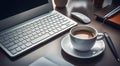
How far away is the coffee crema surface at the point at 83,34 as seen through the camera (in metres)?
0.68

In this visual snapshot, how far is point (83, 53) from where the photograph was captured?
67 centimetres

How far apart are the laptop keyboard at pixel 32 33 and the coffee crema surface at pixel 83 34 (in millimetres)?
96

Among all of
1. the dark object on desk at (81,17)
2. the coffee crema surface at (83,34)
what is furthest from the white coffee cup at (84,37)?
the dark object on desk at (81,17)

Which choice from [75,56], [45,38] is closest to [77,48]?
[75,56]

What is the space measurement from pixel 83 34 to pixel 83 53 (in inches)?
2.7

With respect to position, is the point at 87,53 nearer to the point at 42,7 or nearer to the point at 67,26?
the point at 67,26

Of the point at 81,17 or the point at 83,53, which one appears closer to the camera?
the point at 83,53

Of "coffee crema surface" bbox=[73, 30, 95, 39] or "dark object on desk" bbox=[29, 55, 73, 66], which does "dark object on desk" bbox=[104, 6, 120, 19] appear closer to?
"coffee crema surface" bbox=[73, 30, 95, 39]

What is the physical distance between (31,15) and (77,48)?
0.93 feet

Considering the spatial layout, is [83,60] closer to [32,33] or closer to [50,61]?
[50,61]

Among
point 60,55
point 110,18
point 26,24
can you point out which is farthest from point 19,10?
point 110,18

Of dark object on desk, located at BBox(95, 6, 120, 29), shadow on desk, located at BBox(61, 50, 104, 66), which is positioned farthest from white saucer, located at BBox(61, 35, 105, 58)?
dark object on desk, located at BBox(95, 6, 120, 29)

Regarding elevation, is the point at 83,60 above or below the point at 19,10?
below

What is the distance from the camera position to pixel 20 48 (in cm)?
69
